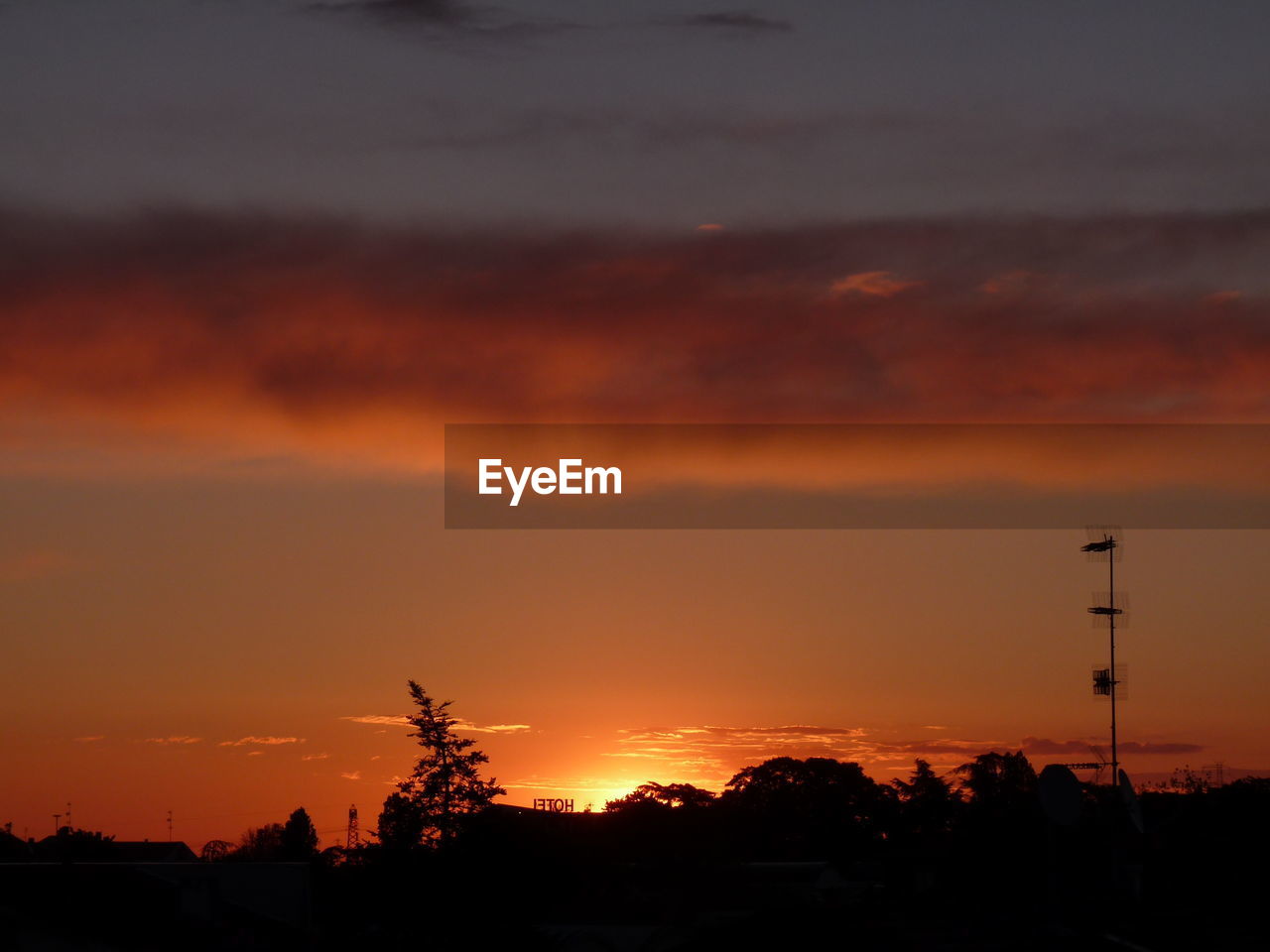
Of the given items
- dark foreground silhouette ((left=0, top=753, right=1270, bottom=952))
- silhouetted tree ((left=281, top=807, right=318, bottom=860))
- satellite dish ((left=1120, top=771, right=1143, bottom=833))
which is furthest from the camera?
silhouetted tree ((left=281, top=807, right=318, bottom=860))

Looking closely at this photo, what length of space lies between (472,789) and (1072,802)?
229 feet

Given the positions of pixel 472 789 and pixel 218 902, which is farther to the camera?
pixel 472 789

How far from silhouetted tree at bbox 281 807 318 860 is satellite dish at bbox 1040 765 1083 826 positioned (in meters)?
117

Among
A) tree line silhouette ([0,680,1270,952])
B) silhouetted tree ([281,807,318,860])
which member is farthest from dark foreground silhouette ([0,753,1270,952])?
silhouetted tree ([281,807,318,860])

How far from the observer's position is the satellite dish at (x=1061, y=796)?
82.0ft

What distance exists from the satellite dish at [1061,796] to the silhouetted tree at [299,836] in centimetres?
11748

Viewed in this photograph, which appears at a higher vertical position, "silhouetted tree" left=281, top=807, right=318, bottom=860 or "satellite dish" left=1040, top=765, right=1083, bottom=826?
"satellite dish" left=1040, top=765, right=1083, bottom=826

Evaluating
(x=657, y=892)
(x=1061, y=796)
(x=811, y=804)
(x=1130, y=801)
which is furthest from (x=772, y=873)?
(x=811, y=804)

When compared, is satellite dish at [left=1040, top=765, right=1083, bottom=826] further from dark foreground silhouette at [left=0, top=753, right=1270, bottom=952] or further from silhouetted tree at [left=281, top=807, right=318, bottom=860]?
silhouetted tree at [left=281, top=807, right=318, bottom=860]

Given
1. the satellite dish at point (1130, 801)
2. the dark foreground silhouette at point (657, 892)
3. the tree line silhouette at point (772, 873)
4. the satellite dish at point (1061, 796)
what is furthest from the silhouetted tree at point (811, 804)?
the satellite dish at point (1061, 796)

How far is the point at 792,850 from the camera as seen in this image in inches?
5379

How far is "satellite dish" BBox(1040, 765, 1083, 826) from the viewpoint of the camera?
25.0m

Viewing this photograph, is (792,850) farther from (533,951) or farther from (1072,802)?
(1072,802)

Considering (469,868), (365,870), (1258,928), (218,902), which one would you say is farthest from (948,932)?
(365,870)
